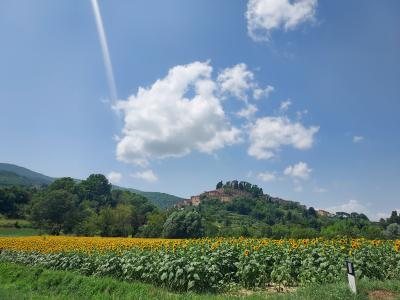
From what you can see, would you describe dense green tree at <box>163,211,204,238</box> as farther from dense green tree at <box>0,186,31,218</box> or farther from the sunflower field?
dense green tree at <box>0,186,31,218</box>

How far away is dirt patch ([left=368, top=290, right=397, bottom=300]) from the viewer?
792 cm

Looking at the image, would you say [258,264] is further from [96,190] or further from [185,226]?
[96,190]

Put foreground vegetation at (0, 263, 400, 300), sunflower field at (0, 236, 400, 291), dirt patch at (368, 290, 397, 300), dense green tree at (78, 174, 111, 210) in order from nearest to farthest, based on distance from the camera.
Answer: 1. dirt patch at (368, 290, 397, 300)
2. foreground vegetation at (0, 263, 400, 300)
3. sunflower field at (0, 236, 400, 291)
4. dense green tree at (78, 174, 111, 210)

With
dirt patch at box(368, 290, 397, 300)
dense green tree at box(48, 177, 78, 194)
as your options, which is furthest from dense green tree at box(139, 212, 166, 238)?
dense green tree at box(48, 177, 78, 194)

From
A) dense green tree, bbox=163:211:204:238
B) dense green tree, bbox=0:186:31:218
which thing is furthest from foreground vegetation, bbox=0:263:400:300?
dense green tree, bbox=0:186:31:218

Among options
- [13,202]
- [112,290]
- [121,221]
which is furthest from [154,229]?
[13,202]

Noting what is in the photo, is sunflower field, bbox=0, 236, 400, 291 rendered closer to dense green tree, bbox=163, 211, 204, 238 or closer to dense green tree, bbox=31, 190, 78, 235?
dense green tree, bbox=163, 211, 204, 238

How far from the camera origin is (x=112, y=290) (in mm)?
11359

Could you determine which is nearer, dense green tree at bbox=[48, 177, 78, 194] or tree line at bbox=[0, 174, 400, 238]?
tree line at bbox=[0, 174, 400, 238]

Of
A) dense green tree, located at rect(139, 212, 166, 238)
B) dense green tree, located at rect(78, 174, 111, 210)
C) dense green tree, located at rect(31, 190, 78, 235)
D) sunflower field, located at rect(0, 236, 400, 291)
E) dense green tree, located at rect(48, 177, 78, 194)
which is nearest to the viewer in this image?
Answer: sunflower field, located at rect(0, 236, 400, 291)

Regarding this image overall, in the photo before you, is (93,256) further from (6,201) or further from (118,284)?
(6,201)

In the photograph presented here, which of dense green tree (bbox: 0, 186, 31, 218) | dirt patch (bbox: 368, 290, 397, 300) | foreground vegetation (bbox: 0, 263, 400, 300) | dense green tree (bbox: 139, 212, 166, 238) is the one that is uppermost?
dense green tree (bbox: 0, 186, 31, 218)

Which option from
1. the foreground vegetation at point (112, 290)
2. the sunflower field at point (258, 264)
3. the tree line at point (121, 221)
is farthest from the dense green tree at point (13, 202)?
the sunflower field at point (258, 264)

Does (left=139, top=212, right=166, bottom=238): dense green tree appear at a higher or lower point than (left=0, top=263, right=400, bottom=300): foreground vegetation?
higher
